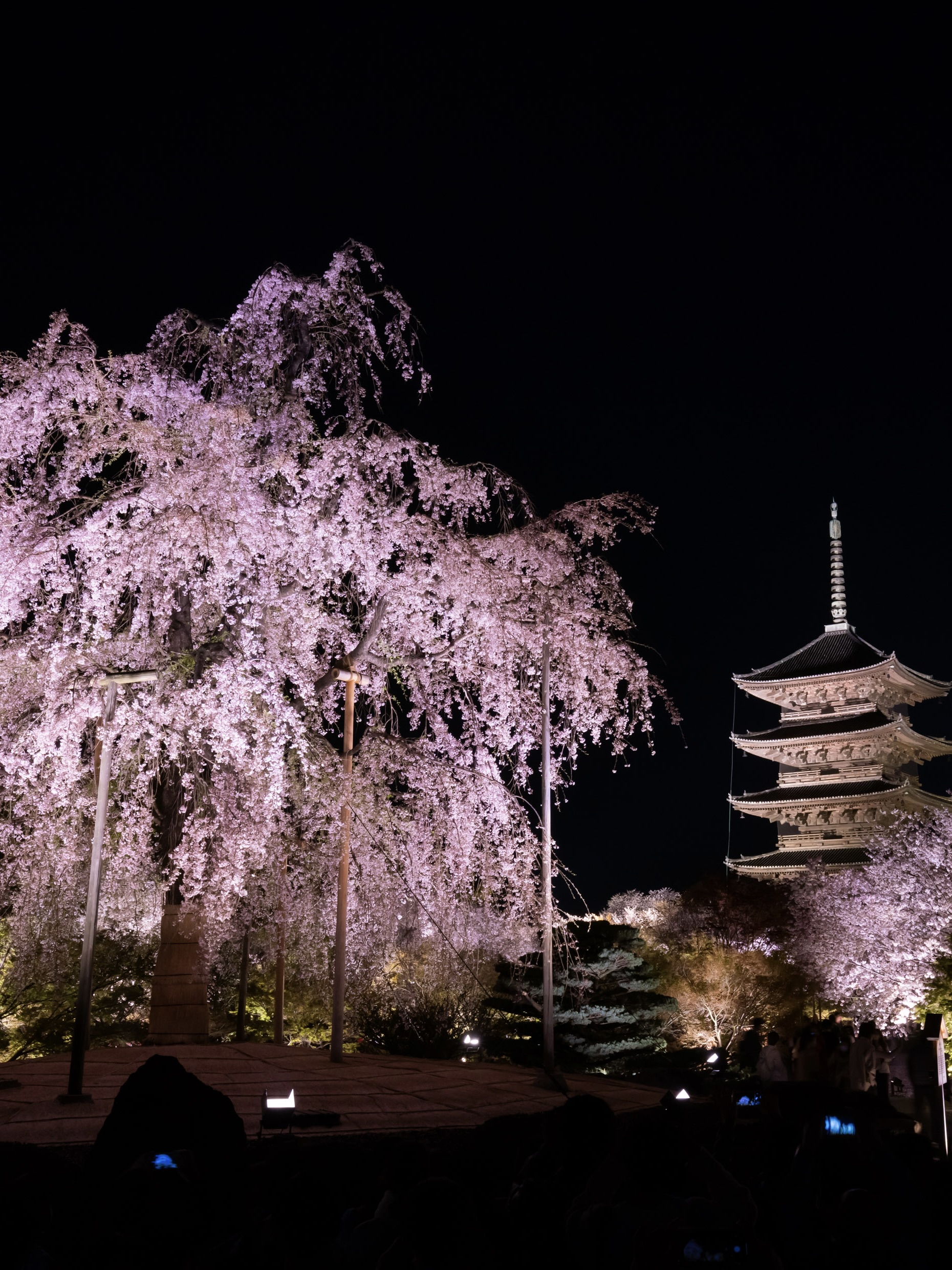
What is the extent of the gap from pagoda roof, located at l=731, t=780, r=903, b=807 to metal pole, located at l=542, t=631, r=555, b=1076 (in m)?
31.5

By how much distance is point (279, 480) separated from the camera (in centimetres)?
1209

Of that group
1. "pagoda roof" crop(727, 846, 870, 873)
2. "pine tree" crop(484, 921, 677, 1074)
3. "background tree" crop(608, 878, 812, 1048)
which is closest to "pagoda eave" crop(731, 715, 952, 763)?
"pagoda roof" crop(727, 846, 870, 873)

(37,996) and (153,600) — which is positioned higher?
(153,600)

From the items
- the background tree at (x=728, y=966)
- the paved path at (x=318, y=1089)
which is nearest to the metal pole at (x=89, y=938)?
the paved path at (x=318, y=1089)

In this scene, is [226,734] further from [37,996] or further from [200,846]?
[37,996]

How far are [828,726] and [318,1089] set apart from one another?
37154mm

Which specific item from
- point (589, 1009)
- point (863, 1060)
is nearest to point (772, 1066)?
point (863, 1060)

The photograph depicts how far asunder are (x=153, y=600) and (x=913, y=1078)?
9.38 meters

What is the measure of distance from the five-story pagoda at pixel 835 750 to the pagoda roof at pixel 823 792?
0.15ft

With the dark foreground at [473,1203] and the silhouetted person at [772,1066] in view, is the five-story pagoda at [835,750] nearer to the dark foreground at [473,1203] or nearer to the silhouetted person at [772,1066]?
the silhouetted person at [772,1066]

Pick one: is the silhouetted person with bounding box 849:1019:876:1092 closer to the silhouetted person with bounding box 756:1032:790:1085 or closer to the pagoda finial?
the silhouetted person with bounding box 756:1032:790:1085

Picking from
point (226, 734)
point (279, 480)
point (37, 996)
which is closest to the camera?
point (226, 734)

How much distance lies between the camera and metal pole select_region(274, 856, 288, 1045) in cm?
1252

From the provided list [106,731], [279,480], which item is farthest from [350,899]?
[279,480]
